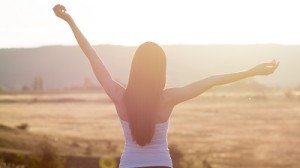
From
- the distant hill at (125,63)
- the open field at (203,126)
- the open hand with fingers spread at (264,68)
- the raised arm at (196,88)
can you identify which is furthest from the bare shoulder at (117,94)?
the distant hill at (125,63)

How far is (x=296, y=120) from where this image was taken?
61.5m

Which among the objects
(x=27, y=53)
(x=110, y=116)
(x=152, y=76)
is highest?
(x=152, y=76)

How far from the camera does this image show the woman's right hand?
5496mm

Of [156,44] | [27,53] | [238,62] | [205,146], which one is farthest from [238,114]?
[27,53]

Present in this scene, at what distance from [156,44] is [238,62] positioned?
596 ft

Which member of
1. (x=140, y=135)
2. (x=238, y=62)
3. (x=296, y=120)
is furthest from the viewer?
(x=238, y=62)

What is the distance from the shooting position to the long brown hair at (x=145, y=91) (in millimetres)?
4930

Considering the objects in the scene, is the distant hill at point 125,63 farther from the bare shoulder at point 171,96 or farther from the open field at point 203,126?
the bare shoulder at point 171,96

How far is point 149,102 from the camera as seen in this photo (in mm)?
4941

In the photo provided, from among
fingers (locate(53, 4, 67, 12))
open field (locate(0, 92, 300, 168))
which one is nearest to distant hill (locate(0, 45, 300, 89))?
open field (locate(0, 92, 300, 168))

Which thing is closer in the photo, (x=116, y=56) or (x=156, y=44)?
(x=156, y=44)

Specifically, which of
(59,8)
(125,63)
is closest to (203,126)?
(59,8)

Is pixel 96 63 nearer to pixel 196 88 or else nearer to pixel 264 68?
pixel 196 88

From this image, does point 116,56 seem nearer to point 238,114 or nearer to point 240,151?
point 238,114
